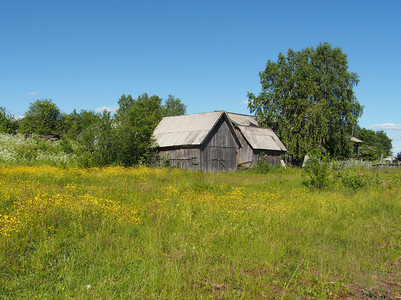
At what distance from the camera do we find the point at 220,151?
2892 centimetres

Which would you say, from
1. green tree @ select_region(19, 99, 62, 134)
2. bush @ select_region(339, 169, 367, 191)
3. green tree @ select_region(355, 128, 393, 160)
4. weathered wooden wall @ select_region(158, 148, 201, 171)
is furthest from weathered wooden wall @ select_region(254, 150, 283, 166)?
green tree @ select_region(19, 99, 62, 134)

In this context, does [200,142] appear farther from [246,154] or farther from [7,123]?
[7,123]

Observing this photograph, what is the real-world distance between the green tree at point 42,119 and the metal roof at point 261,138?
4062cm

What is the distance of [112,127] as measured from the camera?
25359 mm

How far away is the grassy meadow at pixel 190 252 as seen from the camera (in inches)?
188

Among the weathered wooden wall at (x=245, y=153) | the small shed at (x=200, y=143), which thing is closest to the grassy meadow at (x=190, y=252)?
the small shed at (x=200, y=143)

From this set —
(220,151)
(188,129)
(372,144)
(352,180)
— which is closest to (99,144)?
(188,129)

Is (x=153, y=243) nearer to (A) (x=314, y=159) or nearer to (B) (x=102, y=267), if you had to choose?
(B) (x=102, y=267)

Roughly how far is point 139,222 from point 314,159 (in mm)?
10557

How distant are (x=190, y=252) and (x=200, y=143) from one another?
2042 centimetres

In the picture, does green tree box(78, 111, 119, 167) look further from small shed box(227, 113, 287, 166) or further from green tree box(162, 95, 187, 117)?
green tree box(162, 95, 187, 117)

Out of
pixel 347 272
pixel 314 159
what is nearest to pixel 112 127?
pixel 314 159

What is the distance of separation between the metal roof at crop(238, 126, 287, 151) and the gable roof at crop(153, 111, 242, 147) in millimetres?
4760

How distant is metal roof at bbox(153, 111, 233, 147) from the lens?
89.2 feet
